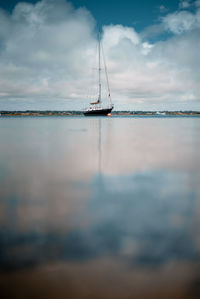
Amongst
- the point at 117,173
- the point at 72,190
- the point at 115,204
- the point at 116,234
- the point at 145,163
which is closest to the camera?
the point at 116,234

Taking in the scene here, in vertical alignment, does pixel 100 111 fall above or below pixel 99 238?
above

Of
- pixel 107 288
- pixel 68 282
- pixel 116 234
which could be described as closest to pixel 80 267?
pixel 68 282

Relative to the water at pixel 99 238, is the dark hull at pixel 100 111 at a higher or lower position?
higher

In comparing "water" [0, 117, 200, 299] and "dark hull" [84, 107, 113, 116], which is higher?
"dark hull" [84, 107, 113, 116]

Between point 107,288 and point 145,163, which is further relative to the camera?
point 145,163

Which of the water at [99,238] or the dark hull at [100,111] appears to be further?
the dark hull at [100,111]

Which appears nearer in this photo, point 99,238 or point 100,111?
point 99,238

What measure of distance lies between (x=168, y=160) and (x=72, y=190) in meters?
4.40

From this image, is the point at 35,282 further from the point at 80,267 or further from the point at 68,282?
the point at 80,267

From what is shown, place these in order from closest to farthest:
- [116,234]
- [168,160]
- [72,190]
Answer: [116,234] < [72,190] < [168,160]

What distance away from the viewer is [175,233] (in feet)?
8.84

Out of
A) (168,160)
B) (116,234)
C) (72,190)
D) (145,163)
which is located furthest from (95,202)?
(168,160)

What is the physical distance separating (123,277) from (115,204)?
5.57 ft

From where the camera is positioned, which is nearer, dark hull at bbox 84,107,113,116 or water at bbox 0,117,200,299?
water at bbox 0,117,200,299
